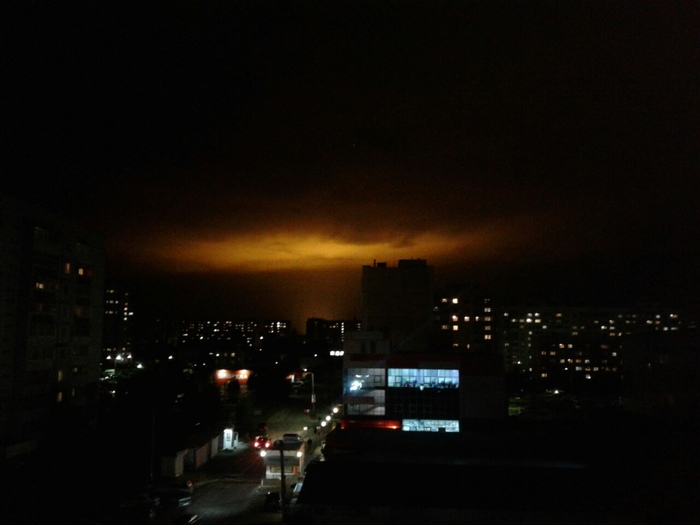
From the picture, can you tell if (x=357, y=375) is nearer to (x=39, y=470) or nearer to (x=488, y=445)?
(x=488, y=445)

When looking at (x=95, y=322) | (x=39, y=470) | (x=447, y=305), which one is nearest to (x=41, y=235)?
(x=95, y=322)

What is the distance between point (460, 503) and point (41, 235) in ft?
40.5

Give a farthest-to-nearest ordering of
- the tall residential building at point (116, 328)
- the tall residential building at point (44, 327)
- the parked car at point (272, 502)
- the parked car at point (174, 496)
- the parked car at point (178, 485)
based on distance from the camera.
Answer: the tall residential building at point (116, 328), the tall residential building at point (44, 327), the parked car at point (178, 485), the parked car at point (174, 496), the parked car at point (272, 502)

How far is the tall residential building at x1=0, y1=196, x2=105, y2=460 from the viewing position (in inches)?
540

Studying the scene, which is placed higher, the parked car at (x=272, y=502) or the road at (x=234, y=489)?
the parked car at (x=272, y=502)

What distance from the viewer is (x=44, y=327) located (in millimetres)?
14898

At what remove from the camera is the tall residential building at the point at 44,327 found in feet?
45.0

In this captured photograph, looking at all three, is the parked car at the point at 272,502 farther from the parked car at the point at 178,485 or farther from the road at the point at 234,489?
the parked car at the point at 178,485

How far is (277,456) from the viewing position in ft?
38.6

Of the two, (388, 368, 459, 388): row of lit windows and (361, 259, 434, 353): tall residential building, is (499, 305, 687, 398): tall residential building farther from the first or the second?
(388, 368, 459, 388): row of lit windows

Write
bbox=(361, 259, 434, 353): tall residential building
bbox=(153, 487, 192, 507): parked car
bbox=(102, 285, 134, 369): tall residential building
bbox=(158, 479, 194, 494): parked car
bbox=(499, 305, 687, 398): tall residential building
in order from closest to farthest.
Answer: bbox=(153, 487, 192, 507): parked car < bbox=(158, 479, 194, 494): parked car < bbox=(361, 259, 434, 353): tall residential building < bbox=(499, 305, 687, 398): tall residential building < bbox=(102, 285, 134, 369): tall residential building

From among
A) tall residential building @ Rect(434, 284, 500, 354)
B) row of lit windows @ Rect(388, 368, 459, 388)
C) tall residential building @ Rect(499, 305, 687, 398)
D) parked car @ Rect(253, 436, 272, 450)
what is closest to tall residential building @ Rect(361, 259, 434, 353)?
tall residential building @ Rect(499, 305, 687, 398)

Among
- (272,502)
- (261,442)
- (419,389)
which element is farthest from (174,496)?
(419,389)

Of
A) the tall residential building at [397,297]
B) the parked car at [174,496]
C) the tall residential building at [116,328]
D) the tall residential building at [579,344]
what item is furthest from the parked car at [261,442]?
the tall residential building at [116,328]
